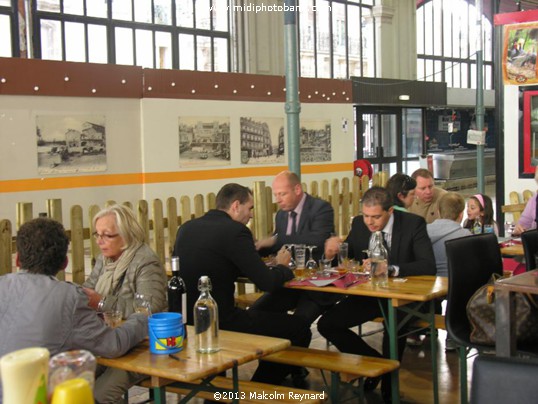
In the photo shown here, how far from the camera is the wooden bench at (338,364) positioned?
433 centimetres

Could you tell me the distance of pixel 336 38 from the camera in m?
22.2

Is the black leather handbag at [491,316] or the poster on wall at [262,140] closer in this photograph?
the black leather handbag at [491,316]

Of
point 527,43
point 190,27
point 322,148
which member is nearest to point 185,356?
point 527,43

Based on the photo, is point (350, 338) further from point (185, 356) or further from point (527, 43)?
point (527, 43)

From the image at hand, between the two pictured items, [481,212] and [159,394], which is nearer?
[159,394]

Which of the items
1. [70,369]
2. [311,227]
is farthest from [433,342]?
[70,369]

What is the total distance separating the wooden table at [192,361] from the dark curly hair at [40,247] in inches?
21.2

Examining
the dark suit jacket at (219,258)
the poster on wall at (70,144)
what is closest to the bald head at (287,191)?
the dark suit jacket at (219,258)

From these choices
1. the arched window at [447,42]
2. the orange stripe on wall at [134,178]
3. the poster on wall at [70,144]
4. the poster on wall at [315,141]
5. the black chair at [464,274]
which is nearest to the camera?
the black chair at [464,274]

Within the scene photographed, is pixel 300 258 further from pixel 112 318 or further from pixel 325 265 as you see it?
pixel 112 318

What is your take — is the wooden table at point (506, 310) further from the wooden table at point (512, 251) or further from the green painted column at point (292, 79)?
the green painted column at point (292, 79)

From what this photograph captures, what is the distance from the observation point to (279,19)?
1917 centimetres

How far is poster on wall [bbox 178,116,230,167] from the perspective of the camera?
14.2 m

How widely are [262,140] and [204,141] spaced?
5.64 feet
